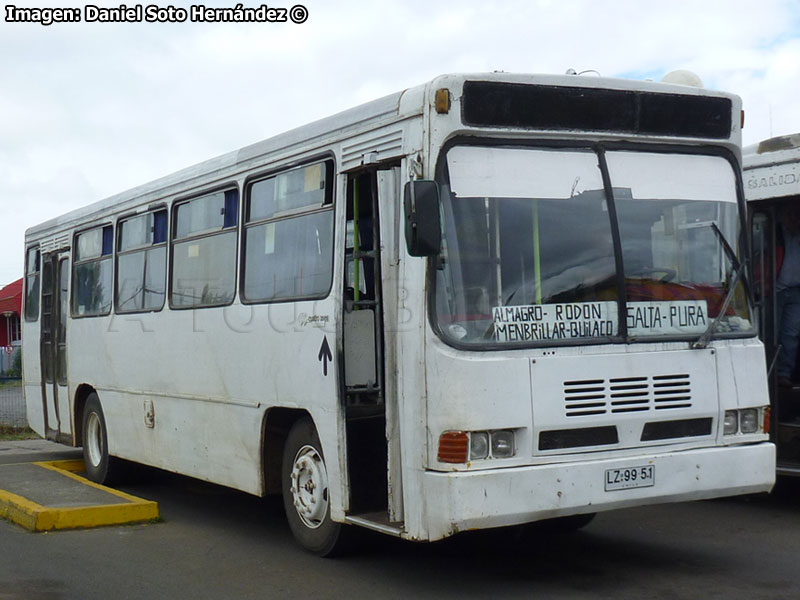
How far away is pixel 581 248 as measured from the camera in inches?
260

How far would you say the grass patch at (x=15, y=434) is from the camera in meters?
18.1

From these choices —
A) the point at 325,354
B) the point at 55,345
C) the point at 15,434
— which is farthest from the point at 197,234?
the point at 15,434

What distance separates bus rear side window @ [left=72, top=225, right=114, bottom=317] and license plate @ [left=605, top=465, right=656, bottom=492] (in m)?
6.83

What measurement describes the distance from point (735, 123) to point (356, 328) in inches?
110

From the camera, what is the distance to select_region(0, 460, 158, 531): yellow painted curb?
30.1 feet

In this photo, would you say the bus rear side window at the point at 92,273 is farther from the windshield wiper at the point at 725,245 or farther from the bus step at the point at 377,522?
the windshield wiper at the point at 725,245

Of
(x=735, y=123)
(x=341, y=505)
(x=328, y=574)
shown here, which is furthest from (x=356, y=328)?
(x=735, y=123)

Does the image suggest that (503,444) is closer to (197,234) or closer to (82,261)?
(197,234)

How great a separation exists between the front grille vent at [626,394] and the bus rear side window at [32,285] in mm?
9538

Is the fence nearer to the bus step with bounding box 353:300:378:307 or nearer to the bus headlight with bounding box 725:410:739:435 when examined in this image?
the bus step with bounding box 353:300:378:307

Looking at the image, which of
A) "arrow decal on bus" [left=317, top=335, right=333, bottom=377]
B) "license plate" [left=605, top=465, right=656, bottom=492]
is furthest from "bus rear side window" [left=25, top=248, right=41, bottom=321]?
"license plate" [left=605, top=465, right=656, bottom=492]

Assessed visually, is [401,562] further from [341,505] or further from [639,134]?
[639,134]

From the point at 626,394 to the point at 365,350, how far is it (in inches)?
68.8

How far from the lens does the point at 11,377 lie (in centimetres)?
3275
